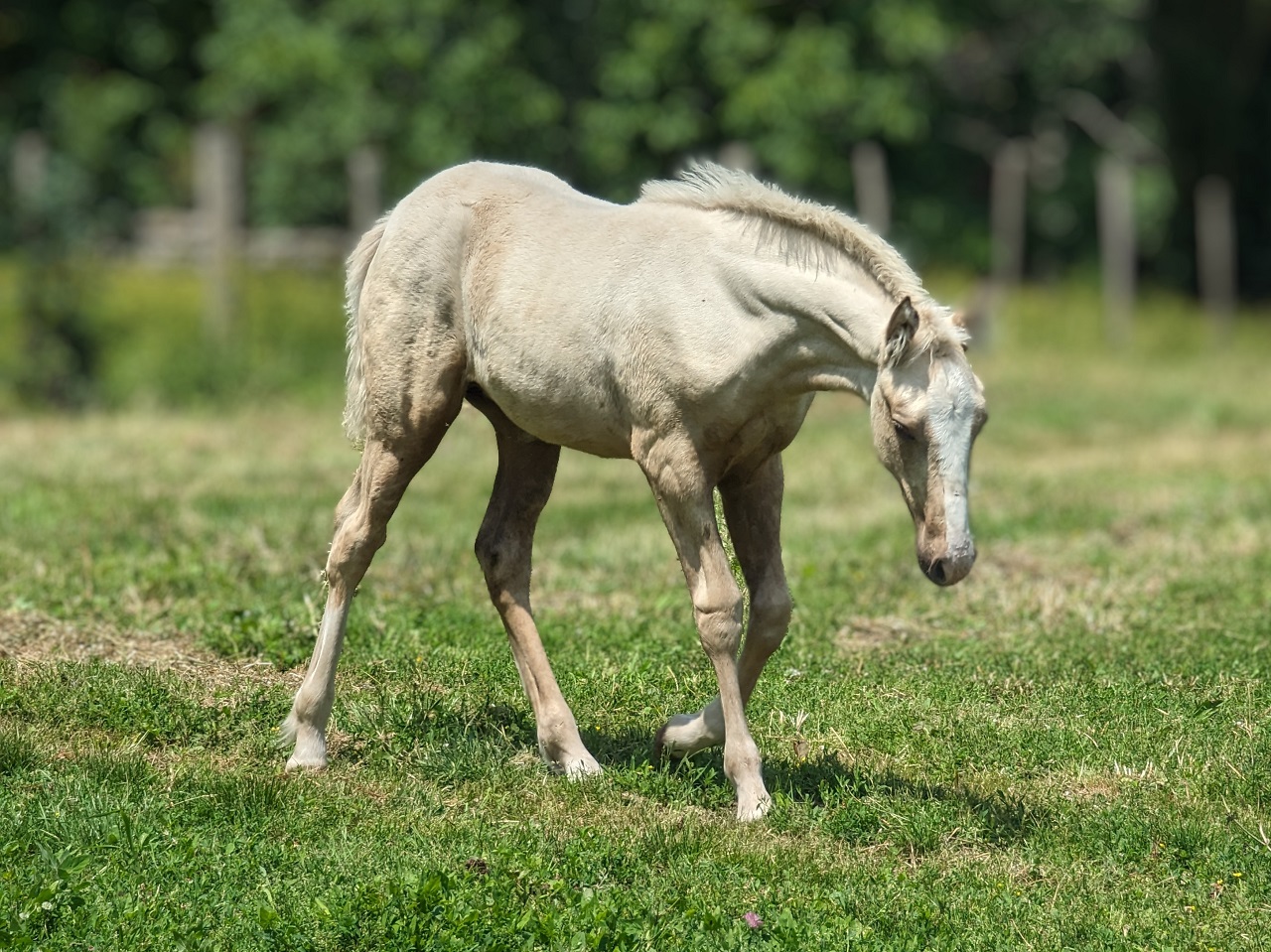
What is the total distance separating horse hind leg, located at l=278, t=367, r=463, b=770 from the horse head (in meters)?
1.73

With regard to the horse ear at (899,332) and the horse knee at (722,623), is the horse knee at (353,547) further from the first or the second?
the horse ear at (899,332)

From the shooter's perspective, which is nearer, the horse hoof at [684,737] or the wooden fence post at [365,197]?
the horse hoof at [684,737]

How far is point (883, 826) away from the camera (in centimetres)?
532

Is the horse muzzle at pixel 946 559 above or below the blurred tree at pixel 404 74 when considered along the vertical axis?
below

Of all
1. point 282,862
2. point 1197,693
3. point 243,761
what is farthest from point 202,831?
point 1197,693

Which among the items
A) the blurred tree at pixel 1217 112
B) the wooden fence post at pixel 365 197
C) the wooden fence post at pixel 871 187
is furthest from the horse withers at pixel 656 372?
the blurred tree at pixel 1217 112

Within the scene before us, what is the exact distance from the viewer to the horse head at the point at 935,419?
4926 mm

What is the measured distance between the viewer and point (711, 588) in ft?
17.9

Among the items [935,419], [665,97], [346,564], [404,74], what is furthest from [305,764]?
[665,97]

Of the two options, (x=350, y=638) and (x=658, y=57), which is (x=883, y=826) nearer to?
(x=350, y=638)

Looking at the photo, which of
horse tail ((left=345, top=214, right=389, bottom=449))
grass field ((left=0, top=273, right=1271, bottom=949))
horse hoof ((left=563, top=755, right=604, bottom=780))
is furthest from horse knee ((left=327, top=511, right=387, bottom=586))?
horse hoof ((left=563, top=755, right=604, bottom=780))

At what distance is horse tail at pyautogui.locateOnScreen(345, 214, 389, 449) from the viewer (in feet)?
20.2

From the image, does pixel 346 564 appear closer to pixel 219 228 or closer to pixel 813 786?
pixel 813 786

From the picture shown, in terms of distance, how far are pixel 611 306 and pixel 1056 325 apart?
1800 centimetres
